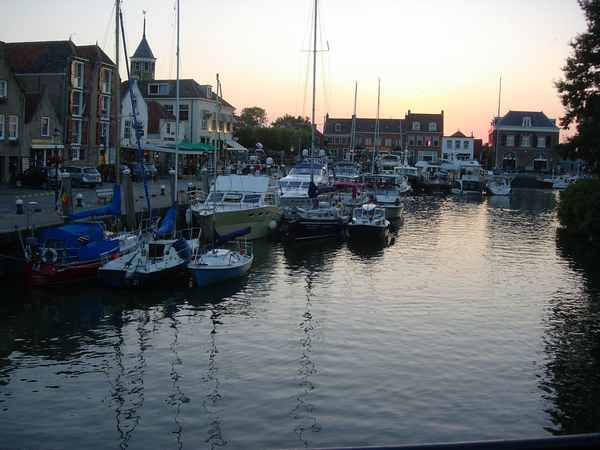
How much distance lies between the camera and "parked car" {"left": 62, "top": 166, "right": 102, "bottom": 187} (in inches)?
2051

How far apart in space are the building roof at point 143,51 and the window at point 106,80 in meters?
38.3

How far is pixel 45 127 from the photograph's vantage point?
5784cm

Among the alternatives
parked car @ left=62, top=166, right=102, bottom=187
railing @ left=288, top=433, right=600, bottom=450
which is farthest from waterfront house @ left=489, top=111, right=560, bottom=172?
railing @ left=288, top=433, right=600, bottom=450

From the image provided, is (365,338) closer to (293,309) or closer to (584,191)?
(293,309)

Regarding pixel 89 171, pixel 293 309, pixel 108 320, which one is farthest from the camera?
pixel 89 171

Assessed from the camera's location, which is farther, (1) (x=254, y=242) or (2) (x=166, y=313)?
(1) (x=254, y=242)

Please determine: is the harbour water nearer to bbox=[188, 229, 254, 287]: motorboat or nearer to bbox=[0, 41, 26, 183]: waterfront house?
bbox=[188, 229, 254, 287]: motorboat

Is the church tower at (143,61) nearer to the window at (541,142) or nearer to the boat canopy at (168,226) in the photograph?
the window at (541,142)

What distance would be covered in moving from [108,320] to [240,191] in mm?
20424

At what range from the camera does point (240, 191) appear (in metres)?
43.3

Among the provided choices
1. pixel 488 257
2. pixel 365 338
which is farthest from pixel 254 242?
pixel 365 338

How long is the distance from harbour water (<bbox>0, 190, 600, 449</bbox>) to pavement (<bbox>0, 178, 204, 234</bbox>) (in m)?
6.28

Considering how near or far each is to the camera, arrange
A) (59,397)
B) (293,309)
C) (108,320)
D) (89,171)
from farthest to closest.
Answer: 1. (89,171)
2. (293,309)
3. (108,320)
4. (59,397)

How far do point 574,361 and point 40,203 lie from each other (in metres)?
31.1
